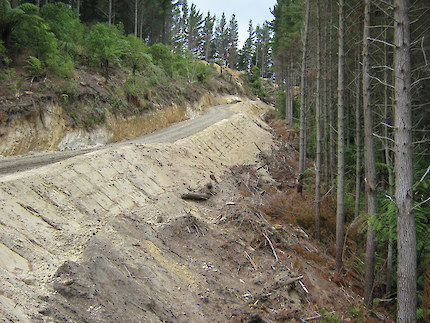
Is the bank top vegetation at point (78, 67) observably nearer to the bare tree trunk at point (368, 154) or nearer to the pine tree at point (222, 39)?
the bare tree trunk at point (368, 154)

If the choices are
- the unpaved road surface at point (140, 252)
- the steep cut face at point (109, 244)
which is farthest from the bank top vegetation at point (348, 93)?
the steep cut face at point (109, 244)

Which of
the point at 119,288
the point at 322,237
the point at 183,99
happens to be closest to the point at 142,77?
the point at 183,99

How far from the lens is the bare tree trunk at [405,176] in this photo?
5793mm

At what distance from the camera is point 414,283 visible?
585 cm

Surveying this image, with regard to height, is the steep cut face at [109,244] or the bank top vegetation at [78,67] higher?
the bank top vegetation at [78,67]

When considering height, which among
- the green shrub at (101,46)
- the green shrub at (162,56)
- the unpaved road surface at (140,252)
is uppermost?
the green shrub at (162,56)

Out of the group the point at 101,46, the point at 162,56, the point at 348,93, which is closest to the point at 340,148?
the point at 348,93

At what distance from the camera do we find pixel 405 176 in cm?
580

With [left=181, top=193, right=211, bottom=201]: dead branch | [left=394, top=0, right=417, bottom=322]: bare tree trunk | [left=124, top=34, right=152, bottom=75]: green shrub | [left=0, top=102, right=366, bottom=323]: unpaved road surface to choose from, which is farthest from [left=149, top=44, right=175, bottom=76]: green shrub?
[left=394, top=0, right=417, bottom=322]: bare tree trunk

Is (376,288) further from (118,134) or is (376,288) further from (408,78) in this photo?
(118,134)

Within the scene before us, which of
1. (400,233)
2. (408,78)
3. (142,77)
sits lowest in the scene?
(400,233)

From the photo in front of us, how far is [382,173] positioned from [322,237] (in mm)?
4071

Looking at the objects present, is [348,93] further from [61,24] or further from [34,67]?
[61,24]

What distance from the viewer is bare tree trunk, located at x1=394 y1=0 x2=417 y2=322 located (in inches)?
228
